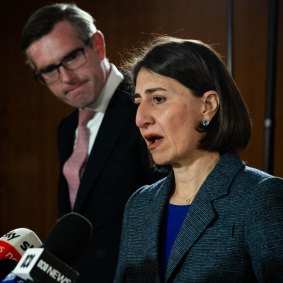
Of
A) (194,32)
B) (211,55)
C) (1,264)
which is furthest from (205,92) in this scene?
(194,32)

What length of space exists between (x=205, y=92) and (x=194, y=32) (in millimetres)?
1595

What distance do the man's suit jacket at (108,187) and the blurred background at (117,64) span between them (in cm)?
90

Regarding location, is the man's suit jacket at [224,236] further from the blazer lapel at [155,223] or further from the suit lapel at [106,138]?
the suit lapel at [106,138]

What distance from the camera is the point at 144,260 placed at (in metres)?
1.38

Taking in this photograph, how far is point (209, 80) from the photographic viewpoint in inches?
54.8

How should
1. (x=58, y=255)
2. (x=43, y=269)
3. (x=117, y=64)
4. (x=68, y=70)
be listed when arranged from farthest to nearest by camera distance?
(x=117, y=64), (x=68, y=70), (x=58, y=255), (x=43, y=269)

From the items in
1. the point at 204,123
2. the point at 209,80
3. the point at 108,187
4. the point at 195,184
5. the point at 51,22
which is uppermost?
the point at 51,22

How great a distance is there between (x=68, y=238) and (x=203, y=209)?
0.40m

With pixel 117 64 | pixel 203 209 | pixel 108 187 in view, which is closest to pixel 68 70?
pixel 108 187

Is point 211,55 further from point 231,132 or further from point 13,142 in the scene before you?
point 13,142

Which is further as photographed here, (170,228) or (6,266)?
(170,228)

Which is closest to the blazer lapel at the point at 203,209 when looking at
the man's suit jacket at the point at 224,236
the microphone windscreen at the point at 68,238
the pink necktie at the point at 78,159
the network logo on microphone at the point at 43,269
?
the man's suit jacket at the point at 224,236

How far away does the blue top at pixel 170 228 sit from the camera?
1.37m

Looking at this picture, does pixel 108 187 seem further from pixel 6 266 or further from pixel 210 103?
pixel 6 266
